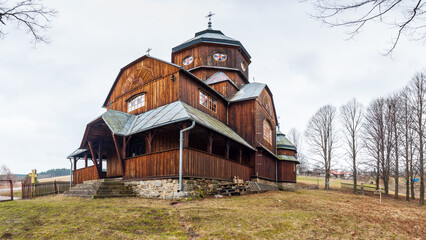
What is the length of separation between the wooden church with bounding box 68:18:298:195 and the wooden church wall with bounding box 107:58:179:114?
0.06m

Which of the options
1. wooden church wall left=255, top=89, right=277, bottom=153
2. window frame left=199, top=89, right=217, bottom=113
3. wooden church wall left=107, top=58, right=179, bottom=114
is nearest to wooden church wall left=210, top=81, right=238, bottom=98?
window frame left=199, top=89, right=217, bottom=113

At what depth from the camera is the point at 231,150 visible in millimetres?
20766

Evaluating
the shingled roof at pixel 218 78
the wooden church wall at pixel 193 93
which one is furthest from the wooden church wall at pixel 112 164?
the shingled roof at pixel 218 78

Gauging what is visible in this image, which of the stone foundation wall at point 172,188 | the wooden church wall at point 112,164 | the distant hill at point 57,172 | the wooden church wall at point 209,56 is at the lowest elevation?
the distant hill at point 57,172

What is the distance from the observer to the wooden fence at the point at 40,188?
55.8ft

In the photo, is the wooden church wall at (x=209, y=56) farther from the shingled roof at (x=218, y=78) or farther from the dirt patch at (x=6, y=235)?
the dirt patch at (x=6, y=235)

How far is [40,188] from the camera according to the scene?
18.5 metres

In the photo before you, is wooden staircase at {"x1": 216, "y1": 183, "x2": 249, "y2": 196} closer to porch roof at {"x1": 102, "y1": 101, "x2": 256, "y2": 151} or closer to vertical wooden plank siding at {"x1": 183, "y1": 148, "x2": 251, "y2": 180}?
vertical wooden plank siding at {"x1": 183, "y1": 148, "x2": 251, "y2": 180}

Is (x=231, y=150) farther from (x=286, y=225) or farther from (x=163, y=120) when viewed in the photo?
(x=286, y=225)

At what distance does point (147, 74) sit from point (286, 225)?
13.8 meters

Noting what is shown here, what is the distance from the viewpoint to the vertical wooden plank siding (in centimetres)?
1267

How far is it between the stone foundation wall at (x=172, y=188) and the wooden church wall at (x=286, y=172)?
42.7 ft

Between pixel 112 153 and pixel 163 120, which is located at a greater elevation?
pixel 163 120

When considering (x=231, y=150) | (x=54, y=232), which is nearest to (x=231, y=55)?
(x=231, y=150)
